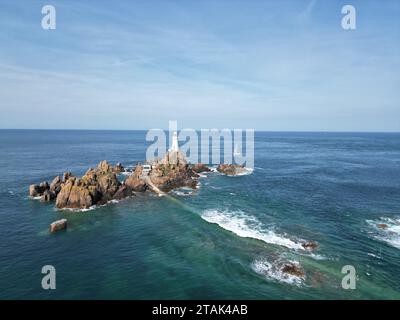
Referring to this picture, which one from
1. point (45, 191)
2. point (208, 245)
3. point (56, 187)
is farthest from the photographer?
point (56, 187)

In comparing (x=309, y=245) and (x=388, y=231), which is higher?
(x=388, y=231)

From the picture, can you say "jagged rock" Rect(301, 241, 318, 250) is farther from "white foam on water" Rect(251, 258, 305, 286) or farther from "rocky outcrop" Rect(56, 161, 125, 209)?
"rocky outcrop" Rect(56, 161, 125, 209)

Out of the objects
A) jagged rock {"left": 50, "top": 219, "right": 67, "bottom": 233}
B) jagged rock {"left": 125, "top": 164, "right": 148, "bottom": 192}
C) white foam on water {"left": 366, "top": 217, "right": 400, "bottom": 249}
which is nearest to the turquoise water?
white foam on water {"left": 366, "top": 217, "right": 400, "bottom": 249}

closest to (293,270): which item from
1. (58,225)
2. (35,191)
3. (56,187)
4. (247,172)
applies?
(58,225)

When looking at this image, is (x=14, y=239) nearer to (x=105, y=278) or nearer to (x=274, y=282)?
(x=105, y=278)

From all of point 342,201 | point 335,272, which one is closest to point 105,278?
point 335,272

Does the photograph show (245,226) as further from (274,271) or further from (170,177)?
(170,177)
